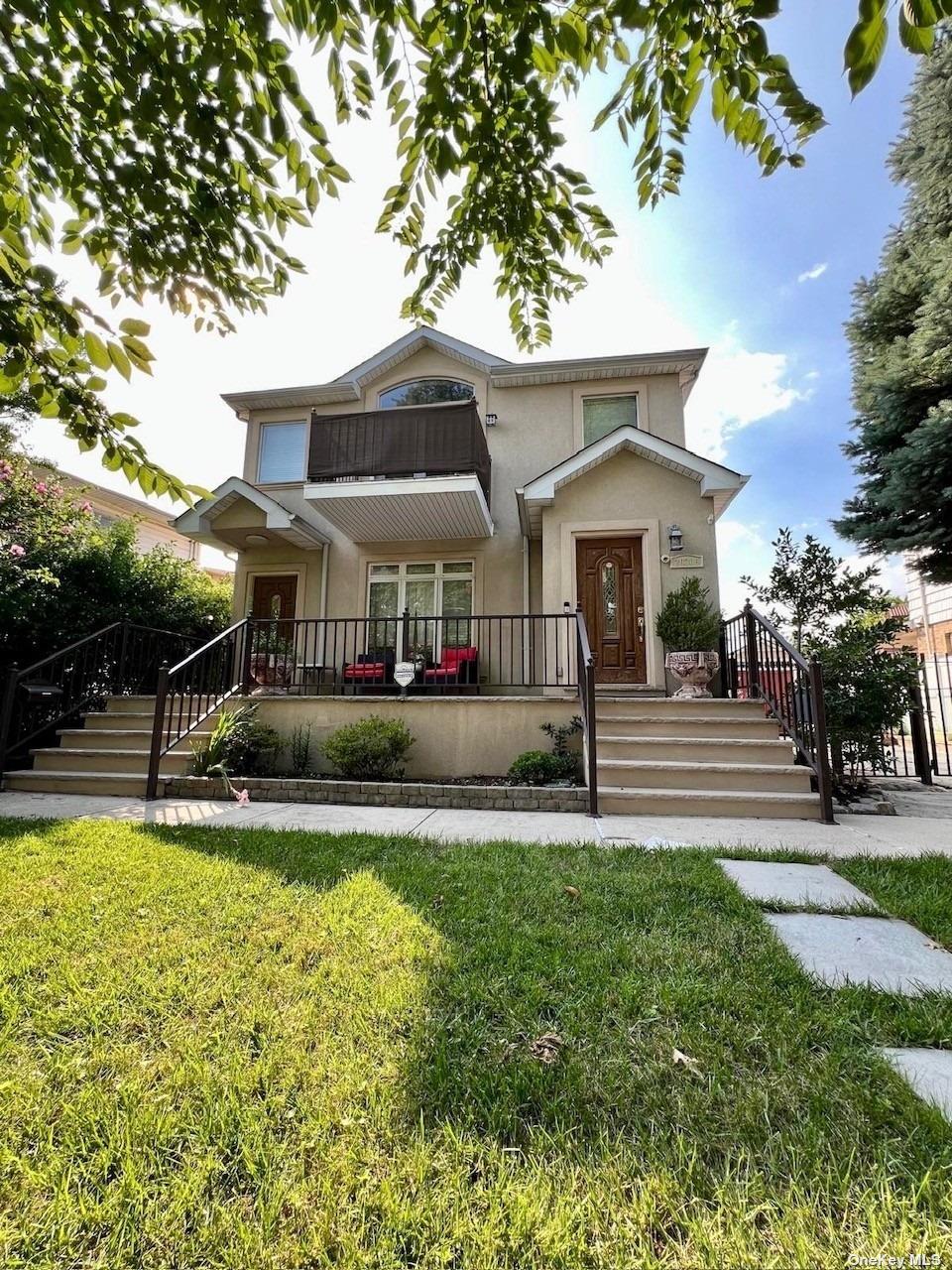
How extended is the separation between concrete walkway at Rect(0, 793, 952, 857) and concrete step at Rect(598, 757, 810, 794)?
47 cm

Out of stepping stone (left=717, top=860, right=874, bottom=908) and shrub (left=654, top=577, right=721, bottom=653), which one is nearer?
stepping stone (left=717, top=860, right=874, bottom=908)

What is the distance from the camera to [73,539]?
841 centimetres

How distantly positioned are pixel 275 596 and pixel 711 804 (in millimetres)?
8736

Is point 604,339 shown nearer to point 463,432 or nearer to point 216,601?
point 463,432

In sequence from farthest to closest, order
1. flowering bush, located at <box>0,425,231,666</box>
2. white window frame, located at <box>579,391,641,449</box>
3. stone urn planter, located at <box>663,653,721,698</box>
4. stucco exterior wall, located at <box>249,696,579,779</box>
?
white window frame, located at <box>579,391,641,449</box>
flowering bush, located at <box>0,425,231,666</box>
stone urn planter, located at <box>663,653,721,698</box>
stucco exterior wall, located at <box>249,696,579,779</box>

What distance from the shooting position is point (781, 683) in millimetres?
6047

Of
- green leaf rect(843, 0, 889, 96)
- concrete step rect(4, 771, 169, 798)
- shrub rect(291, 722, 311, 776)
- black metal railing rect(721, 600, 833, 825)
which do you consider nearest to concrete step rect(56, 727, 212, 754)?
concrete step rect(4, 771, 169, 798)

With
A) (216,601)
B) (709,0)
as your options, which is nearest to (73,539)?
(216,601)

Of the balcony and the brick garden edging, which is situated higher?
the balcony

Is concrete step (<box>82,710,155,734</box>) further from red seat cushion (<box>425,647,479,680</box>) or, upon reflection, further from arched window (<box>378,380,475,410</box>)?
arched window (<box>378,380,475,410</box>)

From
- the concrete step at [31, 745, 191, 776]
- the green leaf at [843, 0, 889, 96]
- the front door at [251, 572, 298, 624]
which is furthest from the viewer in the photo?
the front door at [251, 572, 298, 624]

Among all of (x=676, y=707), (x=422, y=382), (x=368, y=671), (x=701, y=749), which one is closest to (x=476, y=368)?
(x=422, y=382)

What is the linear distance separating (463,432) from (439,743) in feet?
16.7

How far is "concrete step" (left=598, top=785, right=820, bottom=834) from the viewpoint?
495cm
